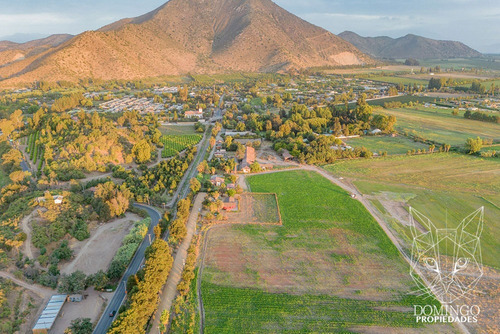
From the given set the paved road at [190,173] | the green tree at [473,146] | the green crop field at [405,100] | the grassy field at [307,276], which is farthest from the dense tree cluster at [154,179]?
the green crop field at [405,100]

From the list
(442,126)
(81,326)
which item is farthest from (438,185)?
(81,326)

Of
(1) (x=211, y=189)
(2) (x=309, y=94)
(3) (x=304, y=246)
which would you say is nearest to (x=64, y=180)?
(1) (x=211, y=189)

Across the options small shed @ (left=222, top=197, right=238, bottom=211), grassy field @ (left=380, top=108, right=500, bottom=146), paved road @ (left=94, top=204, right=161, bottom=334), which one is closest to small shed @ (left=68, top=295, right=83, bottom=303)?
paved road @ (left=94, top=204, right=161, bottom=334)

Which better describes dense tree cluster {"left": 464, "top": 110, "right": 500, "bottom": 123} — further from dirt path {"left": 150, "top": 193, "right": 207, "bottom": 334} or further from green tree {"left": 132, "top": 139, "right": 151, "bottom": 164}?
green tree {"left": 132, "top": 139, "right": 151, "bottom": 164}

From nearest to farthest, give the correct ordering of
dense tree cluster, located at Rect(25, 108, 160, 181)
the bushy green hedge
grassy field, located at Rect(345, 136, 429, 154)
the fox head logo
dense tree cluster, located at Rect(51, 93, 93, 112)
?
the fox head logo → the bushy green hedge → dense tree cluster, located at Rect(25, 108, 160, 181) → grassy field, located at Rect(345, 136, 429, 154) → dense tree cluster, located at Rect(51, 93, 93, 112)

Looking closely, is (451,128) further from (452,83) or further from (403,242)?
(452,83)

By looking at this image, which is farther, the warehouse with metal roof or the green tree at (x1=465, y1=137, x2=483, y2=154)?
the green tree at (x1=465, y1=137, x2=483, y2=154)
